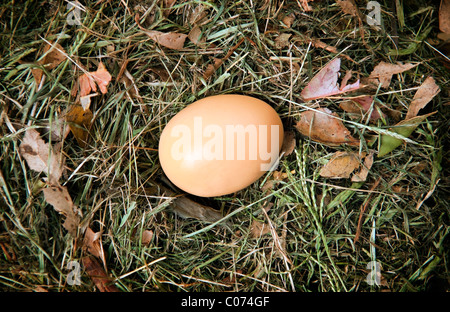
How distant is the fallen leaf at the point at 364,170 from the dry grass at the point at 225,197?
1.9 inches

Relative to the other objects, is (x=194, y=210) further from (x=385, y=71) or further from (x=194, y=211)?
(x=385, y=71)

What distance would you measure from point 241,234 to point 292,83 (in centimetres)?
62

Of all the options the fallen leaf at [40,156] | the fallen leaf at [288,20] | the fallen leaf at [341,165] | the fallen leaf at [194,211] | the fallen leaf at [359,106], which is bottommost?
the fallen leaf at [194,211]

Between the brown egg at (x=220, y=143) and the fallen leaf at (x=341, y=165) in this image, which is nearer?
the brown egg at (x=220, y=143)

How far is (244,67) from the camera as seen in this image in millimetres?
1434

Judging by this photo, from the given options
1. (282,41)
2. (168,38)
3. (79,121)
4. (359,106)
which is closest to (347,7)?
(282,41)

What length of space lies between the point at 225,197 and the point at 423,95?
848mm

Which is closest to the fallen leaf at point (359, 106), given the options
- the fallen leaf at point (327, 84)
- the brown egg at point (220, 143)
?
the fallen leaf at point (327, 84)

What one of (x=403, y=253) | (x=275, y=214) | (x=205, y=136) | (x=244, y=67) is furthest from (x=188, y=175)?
(x=403, y=253)

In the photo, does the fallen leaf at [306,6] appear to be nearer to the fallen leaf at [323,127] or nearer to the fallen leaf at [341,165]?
the fallen leaf at [323,127]

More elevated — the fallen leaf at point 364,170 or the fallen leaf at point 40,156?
the fallen leaf at point 40,156

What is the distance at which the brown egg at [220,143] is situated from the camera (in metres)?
1.22
